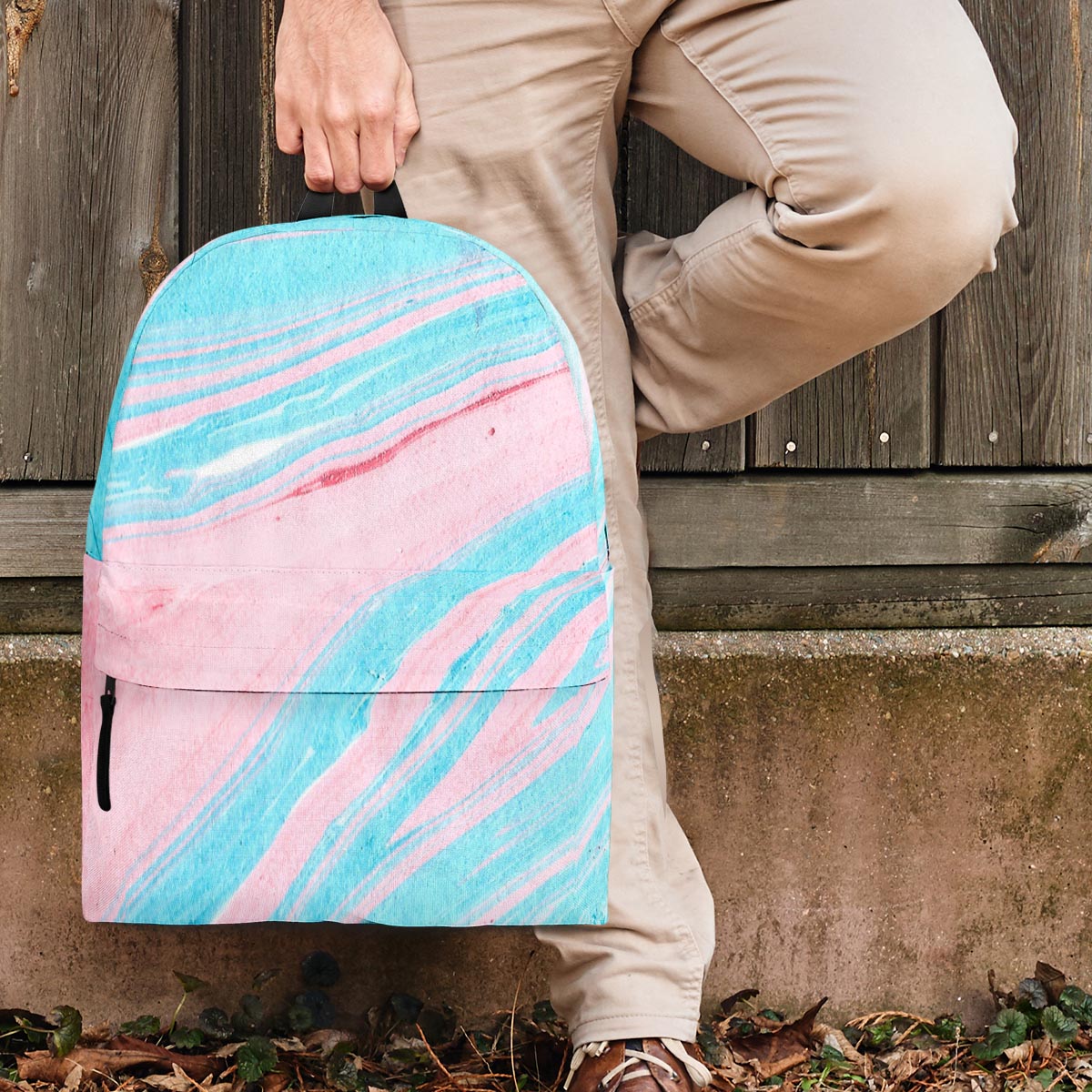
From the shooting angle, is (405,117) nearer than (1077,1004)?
Yes

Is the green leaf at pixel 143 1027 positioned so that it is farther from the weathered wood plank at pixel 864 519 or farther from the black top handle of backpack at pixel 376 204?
the black top handle of backpack at pixel 376 204

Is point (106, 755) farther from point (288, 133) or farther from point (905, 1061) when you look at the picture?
point (905, 1061)

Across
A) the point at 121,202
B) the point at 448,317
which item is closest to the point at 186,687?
the point at 448,317

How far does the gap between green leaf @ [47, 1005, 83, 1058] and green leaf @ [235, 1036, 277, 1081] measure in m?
0.22

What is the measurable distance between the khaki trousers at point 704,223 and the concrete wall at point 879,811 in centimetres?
34

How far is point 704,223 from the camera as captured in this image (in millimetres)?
1178

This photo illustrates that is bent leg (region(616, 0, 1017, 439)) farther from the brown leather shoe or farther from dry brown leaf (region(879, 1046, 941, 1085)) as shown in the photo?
dry brown leaf (region(879, 1046, 941, 1085))

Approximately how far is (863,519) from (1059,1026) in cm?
74

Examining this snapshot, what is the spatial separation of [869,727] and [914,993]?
0.40m

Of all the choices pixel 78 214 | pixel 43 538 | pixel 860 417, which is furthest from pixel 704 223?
pixel 43 538

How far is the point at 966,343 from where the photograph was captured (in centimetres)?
165

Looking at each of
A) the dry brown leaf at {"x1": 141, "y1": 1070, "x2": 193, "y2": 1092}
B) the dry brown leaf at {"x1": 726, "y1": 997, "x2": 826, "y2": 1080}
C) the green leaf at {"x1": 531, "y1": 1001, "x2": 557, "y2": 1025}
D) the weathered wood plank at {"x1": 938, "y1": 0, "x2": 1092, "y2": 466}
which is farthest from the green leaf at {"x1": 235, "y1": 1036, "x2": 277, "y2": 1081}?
the weathered wood plank at {"x1": 938, "y1": 0, "x2": 1092, "y2": 466}

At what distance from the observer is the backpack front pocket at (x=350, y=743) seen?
1.02 meters

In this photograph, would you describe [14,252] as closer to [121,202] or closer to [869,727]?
[121,202]
